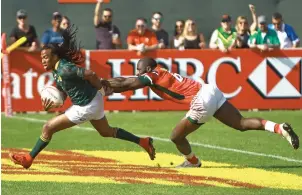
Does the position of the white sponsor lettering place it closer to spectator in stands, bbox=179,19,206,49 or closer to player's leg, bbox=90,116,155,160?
spectator in stands, bbox=179,19,206,49

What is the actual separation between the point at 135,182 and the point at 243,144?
5.06 m

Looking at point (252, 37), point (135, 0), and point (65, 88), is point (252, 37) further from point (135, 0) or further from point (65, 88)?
point (65, 88)

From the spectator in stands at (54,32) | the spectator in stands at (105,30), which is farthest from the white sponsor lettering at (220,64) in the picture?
the spectator in stands at (54,32)

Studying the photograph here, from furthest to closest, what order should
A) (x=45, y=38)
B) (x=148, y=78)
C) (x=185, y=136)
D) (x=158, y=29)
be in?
(x=158, y=29) → (x=45, y=38) → (x=185, y=136) → (x=148, y=78)

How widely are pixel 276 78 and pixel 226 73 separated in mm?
1066

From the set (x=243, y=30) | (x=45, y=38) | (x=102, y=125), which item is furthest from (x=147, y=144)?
(x=243, y=30)

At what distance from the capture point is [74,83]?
13.9 metres

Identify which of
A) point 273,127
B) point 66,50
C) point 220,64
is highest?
point 66,50

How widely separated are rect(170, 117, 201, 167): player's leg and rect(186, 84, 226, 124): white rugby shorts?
86 mm

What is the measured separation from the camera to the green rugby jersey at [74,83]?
13734mm

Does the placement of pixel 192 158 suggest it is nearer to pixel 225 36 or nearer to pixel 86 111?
pixel 86 111

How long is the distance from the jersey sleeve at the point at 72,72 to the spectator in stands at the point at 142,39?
9095mm

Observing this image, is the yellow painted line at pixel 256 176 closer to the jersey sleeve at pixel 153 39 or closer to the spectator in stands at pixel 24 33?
the jersey sleeve at pixel 153 39

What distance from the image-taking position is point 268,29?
2322 centimetres
